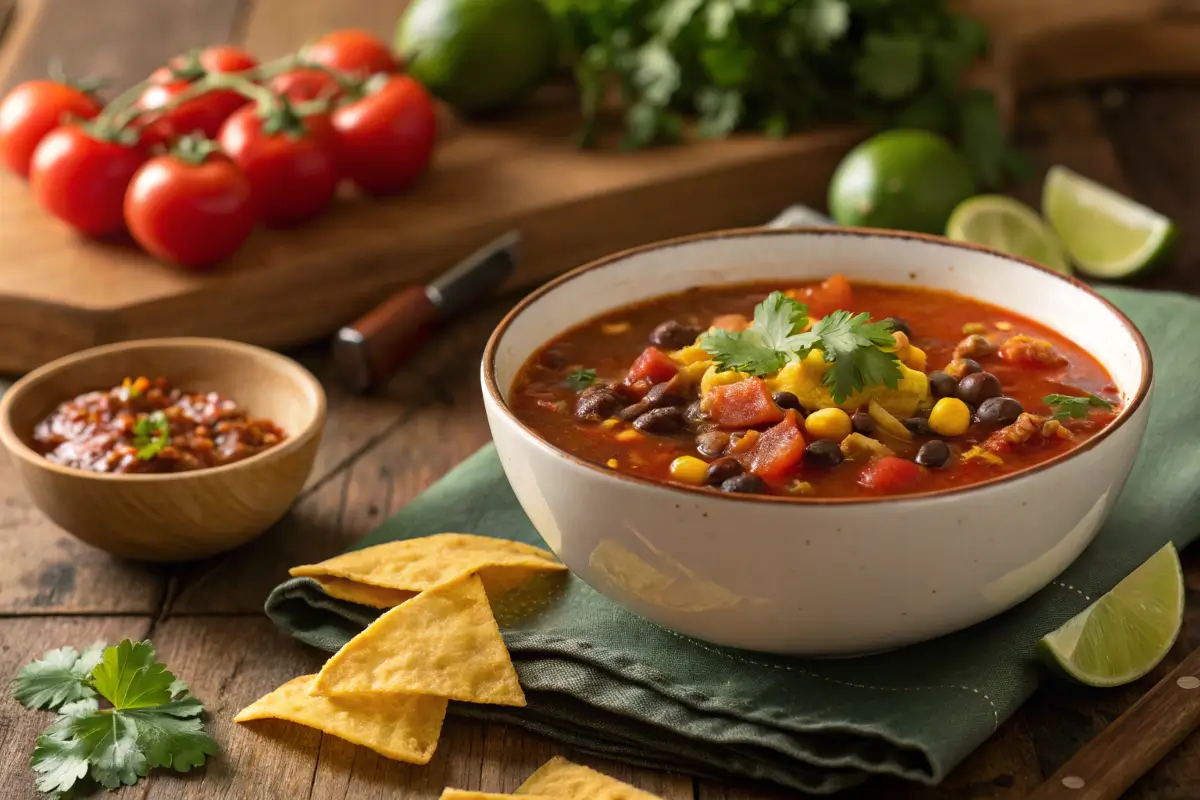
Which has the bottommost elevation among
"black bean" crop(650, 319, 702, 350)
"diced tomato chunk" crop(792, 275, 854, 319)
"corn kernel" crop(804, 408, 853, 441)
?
"black bean" crop(650, 319, 702, 350)

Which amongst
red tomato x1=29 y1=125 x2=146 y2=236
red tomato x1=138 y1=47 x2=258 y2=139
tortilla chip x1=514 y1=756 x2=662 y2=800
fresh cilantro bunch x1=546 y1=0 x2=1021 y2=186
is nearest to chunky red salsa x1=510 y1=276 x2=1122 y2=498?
tortilla chip x1=514 y1=756 x2=662 y2=800

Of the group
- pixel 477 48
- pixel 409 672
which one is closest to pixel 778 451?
pixel 409 672

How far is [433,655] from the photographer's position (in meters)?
3.04

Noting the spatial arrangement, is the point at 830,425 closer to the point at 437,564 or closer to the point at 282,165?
the point at 437,564

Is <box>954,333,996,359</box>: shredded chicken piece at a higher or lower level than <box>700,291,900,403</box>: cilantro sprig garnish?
lower

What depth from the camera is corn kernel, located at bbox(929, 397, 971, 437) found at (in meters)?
3.09

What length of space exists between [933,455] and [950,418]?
152mm

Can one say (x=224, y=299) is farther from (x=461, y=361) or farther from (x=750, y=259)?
(x=750, y=259)

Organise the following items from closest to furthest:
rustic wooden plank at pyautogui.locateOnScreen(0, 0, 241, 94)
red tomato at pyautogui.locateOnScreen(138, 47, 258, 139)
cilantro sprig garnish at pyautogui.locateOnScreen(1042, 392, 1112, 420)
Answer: cilantro sprig garnish at pyautogui.locateOnScreen(1042, 392, 1112, 420) → red tomato at pyautogui.locateOnScreen(138, 47, 258, 139) → rustic wooden plank at pyautogui.locateOnScreen(0, 0, 241, 94)

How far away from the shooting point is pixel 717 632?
2.94m

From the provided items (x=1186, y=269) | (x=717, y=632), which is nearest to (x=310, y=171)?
(x=717, y=632)

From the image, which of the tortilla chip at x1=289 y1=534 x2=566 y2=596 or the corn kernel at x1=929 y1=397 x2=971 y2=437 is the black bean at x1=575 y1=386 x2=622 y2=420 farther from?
the corn kernel at x1=929 y1=397 x2=971 y2=437

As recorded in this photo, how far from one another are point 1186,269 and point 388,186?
292 centimetres

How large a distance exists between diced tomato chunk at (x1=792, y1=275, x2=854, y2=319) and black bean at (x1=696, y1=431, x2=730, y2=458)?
0.69m
